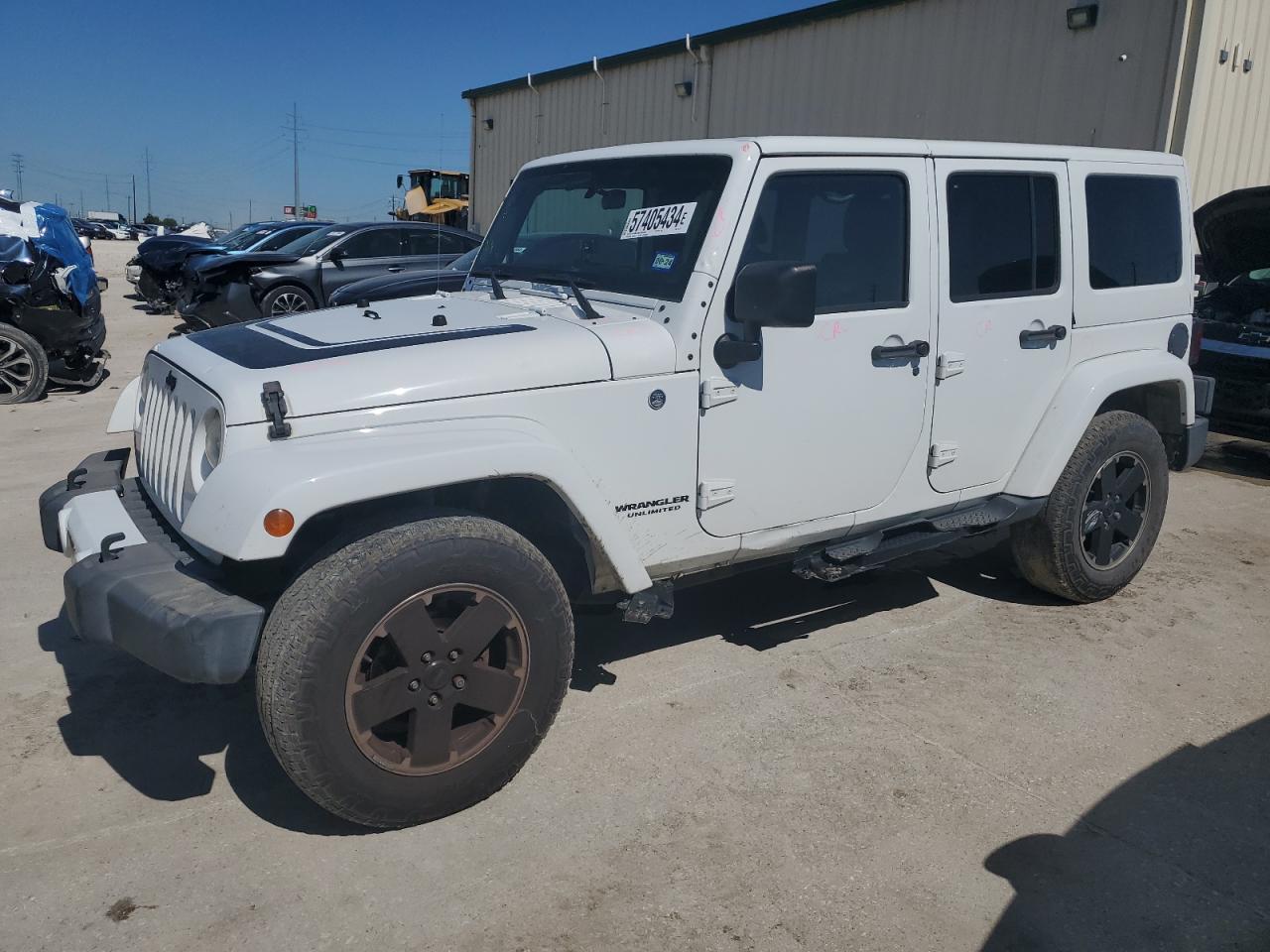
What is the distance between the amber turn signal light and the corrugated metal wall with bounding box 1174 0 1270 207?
367 inches

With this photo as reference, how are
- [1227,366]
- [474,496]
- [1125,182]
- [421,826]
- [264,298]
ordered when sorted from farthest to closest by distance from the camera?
[264,298] → [1227,366] → [1125,182] → [474,496] → [421,826]

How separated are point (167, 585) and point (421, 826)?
3.27ft

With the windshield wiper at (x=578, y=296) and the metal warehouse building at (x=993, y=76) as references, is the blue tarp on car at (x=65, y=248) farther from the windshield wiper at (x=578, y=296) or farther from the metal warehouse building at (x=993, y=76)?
the metal warehouse building at (x=993, y=76)

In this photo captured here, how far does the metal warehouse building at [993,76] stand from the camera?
31.2 ft

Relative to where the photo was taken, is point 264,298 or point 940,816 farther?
point 264,298

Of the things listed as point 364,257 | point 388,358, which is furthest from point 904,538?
point 364,257

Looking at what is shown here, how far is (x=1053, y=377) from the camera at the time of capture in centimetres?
438

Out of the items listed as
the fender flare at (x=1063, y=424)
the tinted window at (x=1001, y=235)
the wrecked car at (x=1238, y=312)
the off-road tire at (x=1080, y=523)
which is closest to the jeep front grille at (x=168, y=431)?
the tinted window at (x=1001, y=235)

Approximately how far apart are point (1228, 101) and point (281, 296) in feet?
33.2

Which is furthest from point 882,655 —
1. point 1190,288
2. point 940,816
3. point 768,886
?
point 1190,288

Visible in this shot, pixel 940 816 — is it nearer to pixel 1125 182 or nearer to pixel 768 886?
pixel 768 886

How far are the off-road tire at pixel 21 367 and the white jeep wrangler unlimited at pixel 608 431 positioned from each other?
5.84m

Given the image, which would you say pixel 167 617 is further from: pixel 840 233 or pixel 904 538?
pixel 904 538

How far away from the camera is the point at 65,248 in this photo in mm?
9211
